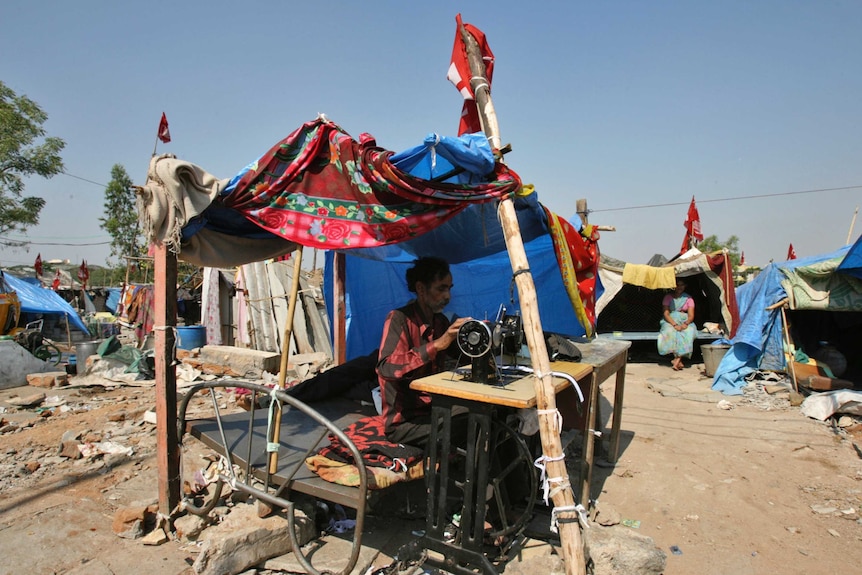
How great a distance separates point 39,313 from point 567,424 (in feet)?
51.8

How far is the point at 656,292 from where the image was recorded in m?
11.5

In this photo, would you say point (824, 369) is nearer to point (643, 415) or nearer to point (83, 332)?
point (643, 415)

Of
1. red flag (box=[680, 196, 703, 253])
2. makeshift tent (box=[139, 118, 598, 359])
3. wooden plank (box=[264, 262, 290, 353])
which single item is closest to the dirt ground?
makeshift tent (box=[139, 118, 598, 359])

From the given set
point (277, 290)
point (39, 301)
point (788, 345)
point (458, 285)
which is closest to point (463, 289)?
point (458, 285)

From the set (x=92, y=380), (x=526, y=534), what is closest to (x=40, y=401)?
(x=92, y=380)

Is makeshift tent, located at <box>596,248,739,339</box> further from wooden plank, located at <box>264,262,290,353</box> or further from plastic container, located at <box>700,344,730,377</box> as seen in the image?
wooden plank, located at <box>264,262,290,353</box>

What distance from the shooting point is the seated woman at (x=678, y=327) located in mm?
9797

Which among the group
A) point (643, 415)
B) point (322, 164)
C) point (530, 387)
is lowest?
point (643, 415)

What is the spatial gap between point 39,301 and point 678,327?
1732cm

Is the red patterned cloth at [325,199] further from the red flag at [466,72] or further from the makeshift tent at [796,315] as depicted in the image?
the makeshift tent at [796,315]

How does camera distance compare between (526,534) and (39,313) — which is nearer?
(526,534)

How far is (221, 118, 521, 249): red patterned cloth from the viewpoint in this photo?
3.17 metres

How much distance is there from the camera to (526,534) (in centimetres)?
339

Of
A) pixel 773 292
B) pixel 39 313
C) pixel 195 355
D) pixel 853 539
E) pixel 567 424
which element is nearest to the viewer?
pixel 853 539
